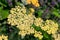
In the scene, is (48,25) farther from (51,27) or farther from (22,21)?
(22,21)

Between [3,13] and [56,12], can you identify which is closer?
[3,13]

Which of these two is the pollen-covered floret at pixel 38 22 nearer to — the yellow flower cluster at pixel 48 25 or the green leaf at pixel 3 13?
the yellow flower cluster at pixel 48 25

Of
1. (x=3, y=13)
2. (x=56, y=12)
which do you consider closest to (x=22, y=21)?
(x=3, y=13)

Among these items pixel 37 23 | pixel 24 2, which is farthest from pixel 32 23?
→ pixel 24 2

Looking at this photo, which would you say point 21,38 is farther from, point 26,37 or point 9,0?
point 9,0

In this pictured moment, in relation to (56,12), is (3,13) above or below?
above

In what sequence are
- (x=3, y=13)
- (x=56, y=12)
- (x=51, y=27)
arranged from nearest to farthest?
(x=51, y=27) < (x=3, y=13) < (x=56, y=12)

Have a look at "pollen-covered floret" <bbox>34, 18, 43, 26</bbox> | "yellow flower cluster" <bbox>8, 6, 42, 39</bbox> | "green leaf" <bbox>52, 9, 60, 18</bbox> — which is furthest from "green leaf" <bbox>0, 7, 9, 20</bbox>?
"green leaf" <bbox>52, 9, 60, 18</bbox>

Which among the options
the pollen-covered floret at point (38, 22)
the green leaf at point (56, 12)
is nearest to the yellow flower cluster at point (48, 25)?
the pollen-covered floret at point (38, 22)
